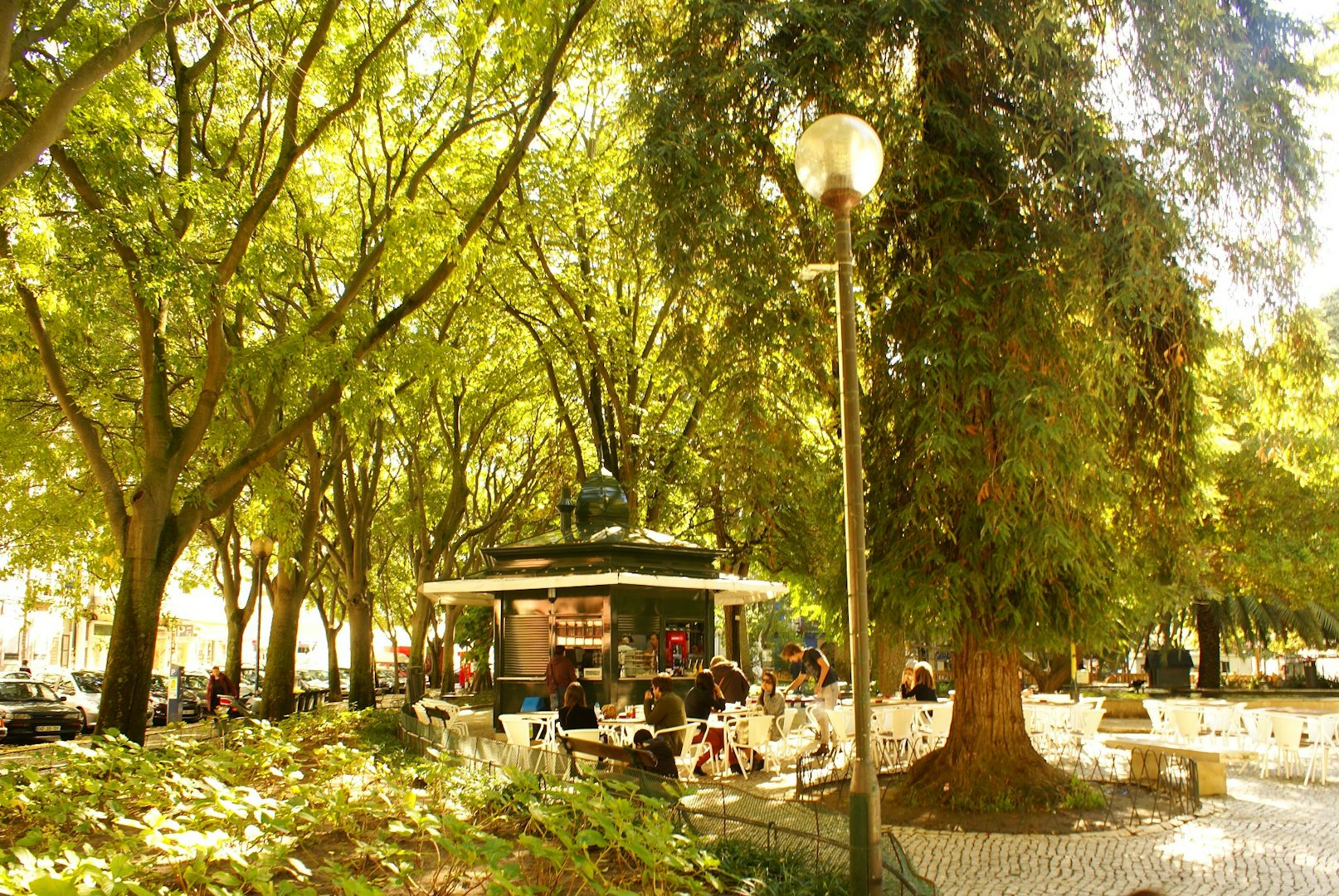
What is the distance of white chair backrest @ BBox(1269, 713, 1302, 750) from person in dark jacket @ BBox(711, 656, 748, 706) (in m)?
7.44

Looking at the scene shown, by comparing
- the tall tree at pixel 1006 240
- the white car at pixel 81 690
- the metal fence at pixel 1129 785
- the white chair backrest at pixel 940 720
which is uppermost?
the tall tree at pixel 1006 240

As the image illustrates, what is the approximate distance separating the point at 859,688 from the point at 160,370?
11233 mm

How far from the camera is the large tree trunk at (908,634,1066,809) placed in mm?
11609

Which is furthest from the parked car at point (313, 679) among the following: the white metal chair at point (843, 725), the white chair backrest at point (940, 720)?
the white metal chair at point (843, 725)

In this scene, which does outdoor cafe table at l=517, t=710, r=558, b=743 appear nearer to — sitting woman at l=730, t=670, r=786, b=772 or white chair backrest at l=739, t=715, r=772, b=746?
sitting woman at l=730, t=670, r=786, b=772

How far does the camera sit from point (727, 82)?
11.8 meters

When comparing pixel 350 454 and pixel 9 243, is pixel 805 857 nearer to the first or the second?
pixel 9 243

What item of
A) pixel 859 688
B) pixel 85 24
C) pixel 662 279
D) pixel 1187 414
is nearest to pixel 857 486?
pixel 859 688

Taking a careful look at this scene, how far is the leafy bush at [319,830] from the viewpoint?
5.28m

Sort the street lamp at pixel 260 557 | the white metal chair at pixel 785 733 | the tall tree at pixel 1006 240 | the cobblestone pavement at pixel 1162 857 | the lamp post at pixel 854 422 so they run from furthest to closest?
the street lamp at pixel 260 557 → the white metal chair at pixel 785 733 → the tall tree at pixel 1006 240 → the cobblestone pavement at pixel 1162 857 → the lamp post at pixel 854 422

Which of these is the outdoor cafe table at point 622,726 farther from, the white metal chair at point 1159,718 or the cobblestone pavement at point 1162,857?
the white metal chair at point 1159,718

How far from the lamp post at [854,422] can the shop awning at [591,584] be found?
37.6 ft

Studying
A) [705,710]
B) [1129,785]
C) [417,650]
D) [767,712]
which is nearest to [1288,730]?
[1129,785]

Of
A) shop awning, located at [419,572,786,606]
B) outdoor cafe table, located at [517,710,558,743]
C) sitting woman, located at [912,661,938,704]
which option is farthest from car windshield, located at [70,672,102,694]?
sitting woman, located at [912,661,938,704]
